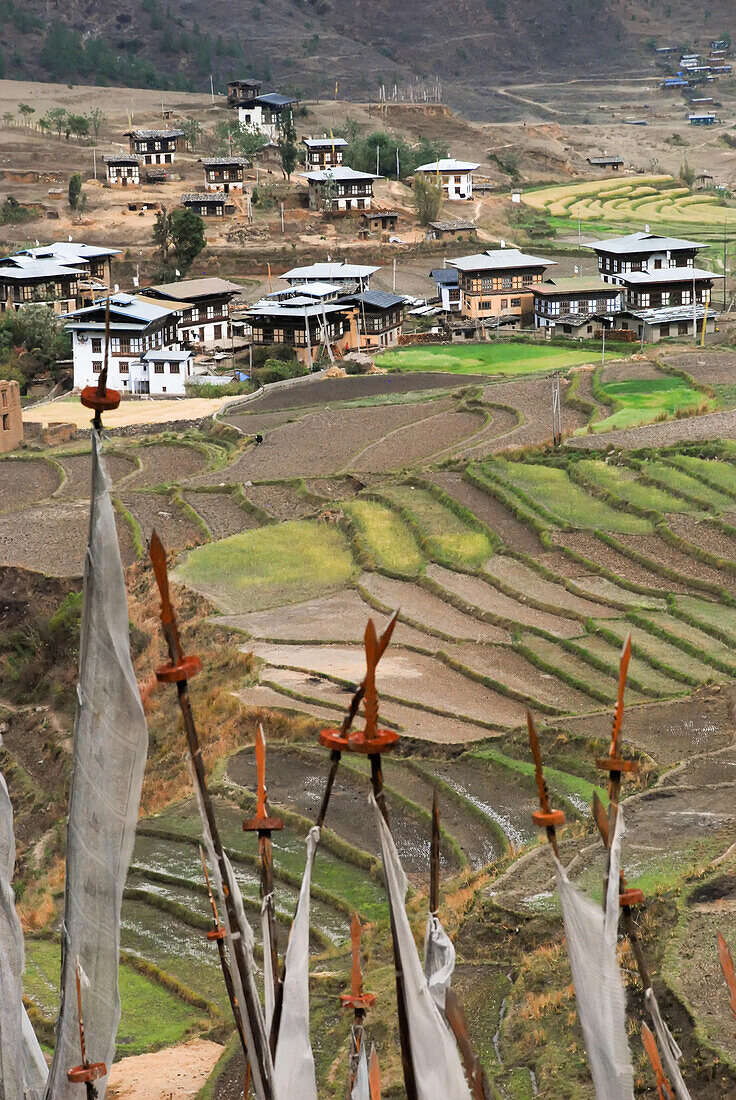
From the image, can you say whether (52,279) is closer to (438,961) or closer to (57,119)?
(57,119)

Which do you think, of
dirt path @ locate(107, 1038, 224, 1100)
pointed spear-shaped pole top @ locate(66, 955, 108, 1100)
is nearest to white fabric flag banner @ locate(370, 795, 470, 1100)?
pointed spear-shaped pole top @ locate(66, 955, 108, 1100)

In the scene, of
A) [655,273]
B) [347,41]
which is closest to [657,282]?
[655,273]

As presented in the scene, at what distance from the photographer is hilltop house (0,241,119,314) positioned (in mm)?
68938

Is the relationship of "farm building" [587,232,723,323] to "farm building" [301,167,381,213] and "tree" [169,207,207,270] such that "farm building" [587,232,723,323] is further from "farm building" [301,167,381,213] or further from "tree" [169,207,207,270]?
"farm building" [301,167,381,213]

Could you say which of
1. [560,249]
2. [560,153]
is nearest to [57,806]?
[560,249]

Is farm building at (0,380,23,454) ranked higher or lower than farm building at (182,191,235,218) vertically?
lower

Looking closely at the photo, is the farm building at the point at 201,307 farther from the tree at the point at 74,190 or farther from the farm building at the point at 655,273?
the tree at the point at 74,190

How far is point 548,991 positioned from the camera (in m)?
15.2

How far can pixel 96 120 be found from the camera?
106 meters

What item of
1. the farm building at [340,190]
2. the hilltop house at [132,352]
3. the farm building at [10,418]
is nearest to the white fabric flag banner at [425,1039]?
the farm building at [10,418]

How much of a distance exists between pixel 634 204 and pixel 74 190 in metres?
35.9

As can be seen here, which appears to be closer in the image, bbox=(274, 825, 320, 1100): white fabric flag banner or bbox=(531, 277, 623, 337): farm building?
bbox=(274, 825, 320, 1100): white fabric flag banner

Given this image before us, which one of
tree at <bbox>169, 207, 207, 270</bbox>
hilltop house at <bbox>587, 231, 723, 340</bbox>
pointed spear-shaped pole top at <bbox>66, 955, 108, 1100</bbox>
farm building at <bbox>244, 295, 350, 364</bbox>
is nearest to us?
pointed spear-shaped pole top at <bbox>66, 955, 108, 1100</bbox>

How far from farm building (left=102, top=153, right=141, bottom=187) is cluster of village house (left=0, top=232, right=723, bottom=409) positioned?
19.8 metres
